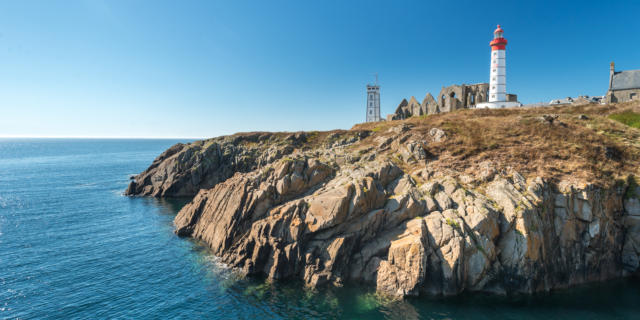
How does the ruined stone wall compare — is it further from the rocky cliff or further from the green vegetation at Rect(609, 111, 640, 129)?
the rocky cliff

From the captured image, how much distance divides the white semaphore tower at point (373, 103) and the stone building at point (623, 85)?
63.2 m

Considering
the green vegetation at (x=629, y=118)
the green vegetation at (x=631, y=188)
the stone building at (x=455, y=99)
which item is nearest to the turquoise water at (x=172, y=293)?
the green vegetation at (x=631, y=188)

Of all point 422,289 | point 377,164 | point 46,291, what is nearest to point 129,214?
point 46,291

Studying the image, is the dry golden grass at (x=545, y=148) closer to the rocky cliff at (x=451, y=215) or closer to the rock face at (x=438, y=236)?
the rocky cliff at (x=451, y=215)

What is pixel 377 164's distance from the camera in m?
38.6

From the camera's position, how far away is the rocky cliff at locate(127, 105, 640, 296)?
Answer: 26984 mm

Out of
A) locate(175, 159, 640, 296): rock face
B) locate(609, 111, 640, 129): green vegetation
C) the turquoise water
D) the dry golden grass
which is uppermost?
locate(609, 111, 640, 129): green vegetation

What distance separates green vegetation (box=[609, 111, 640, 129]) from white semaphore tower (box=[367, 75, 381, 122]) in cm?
6926

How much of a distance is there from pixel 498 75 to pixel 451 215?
51.1 metres

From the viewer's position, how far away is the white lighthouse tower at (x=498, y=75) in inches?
2552

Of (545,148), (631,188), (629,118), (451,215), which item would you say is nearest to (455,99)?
(629,118)

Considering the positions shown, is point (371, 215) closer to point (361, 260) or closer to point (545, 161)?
point (361, 260)

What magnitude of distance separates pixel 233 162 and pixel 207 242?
38.4 metres

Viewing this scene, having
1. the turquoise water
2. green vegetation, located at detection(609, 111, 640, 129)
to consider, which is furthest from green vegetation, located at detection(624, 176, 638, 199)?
green vegetation, located at detection(609, 111, 640, 129)
